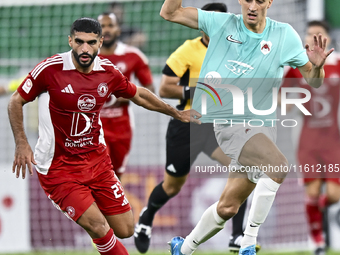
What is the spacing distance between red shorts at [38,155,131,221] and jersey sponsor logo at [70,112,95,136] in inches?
12.7

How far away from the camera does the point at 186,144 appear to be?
20.9 feet

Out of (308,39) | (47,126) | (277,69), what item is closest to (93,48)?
(47,126)

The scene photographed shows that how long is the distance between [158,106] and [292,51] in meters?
1.21

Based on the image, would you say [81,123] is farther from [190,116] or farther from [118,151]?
[118,151]

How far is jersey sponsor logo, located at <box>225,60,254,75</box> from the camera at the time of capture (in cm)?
507

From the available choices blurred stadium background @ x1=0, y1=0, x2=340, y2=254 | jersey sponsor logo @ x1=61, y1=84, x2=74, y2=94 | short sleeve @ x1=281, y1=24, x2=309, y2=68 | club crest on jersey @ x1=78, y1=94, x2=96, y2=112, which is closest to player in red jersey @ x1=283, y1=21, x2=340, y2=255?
blurred stadium background @ x1=0, y1=0, x2=340, y2=254

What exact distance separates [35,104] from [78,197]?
4.18m

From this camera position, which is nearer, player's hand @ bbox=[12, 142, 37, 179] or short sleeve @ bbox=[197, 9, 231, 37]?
player's hand @ bbox=[12, 142, 37, 179]

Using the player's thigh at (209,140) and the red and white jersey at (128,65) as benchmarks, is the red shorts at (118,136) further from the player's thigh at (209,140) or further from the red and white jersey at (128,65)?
the player's thigh at (209,140)

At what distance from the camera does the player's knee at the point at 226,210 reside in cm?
501

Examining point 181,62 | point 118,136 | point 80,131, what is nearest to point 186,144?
point 181,62

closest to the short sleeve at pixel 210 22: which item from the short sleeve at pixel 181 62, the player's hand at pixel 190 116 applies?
the player's hand at pixel 190 116

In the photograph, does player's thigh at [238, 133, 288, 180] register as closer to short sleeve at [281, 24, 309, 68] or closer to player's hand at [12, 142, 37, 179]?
short sleeve at [281, 24, 309, 68]

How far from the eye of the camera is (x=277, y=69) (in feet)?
16.8
